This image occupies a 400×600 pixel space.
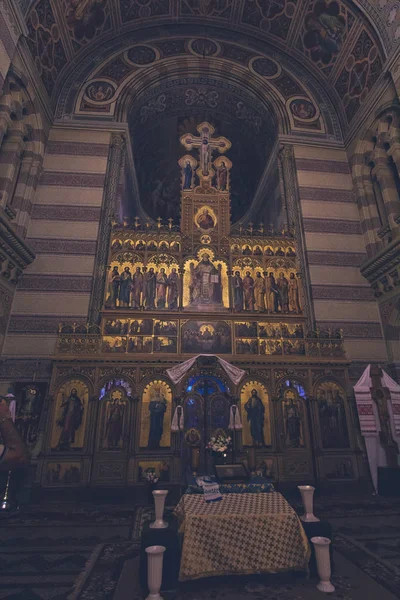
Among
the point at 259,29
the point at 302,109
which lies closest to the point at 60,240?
the point at 302,109

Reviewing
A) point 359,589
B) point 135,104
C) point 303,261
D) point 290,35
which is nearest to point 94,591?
point 359,589

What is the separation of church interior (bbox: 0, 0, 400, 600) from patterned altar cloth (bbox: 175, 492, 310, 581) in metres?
0.02

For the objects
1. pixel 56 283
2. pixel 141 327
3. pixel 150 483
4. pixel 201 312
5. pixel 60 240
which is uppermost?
pixel 60 240

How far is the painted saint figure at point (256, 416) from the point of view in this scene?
9656 millimetres

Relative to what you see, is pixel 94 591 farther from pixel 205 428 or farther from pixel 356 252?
pixel 356 252

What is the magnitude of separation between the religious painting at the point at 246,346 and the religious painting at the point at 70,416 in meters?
4.64

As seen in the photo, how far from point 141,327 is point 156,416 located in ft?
8.78

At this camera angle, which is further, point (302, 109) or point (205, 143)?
point (302, 109)

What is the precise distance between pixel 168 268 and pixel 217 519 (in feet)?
27.3

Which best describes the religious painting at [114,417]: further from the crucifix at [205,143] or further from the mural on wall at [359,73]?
the mural on wall at [359,73]

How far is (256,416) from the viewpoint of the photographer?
9820mm

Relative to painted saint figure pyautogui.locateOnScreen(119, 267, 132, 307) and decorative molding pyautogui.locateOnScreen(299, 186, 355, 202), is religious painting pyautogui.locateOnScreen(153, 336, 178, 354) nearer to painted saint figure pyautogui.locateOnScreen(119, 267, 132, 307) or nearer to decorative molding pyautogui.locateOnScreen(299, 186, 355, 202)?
painted saint figure pyautogui.locateOnScreen(119, 267, 132, 307)

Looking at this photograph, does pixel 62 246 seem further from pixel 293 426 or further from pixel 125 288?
pixel 293 426

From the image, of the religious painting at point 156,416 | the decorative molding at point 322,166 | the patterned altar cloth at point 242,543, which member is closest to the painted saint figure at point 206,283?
the religious painting at point 156,416
